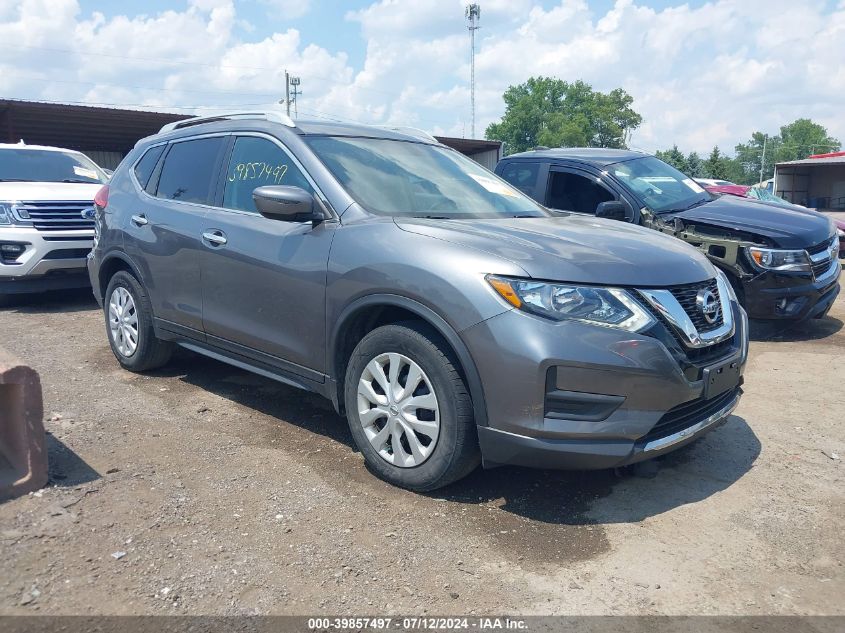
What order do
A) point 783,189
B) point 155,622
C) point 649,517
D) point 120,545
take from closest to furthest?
1. point 155,622
2. point 120,545
3. point 649,517
4. point 783,189

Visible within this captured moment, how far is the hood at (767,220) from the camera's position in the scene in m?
6.41

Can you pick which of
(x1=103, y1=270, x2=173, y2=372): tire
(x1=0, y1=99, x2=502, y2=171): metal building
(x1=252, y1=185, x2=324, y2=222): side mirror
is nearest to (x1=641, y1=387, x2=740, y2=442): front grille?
(x1=252, y1=185, x2=324, y2=222): side mirror

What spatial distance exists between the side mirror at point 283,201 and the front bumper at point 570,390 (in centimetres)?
112

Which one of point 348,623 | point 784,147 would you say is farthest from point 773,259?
point 784,147

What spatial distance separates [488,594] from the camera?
2.75m

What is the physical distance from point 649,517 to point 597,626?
0.94 m

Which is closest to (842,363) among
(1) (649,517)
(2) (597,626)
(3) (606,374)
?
(1) (649,517)

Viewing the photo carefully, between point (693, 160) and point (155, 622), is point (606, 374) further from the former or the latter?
point (693, 160)

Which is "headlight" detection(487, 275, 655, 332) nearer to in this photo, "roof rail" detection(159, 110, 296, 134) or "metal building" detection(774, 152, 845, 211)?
"roof rail" detection(159, 110, 296, 134)

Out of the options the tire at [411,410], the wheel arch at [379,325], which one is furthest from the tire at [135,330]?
the tire at [411,410]

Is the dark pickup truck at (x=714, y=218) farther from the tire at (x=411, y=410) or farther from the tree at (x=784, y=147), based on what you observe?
the tree at (x=784, y=147)

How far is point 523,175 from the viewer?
7598mm

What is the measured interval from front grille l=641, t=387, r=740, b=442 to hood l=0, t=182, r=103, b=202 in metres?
7.27

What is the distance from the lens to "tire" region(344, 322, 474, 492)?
3.30 m
